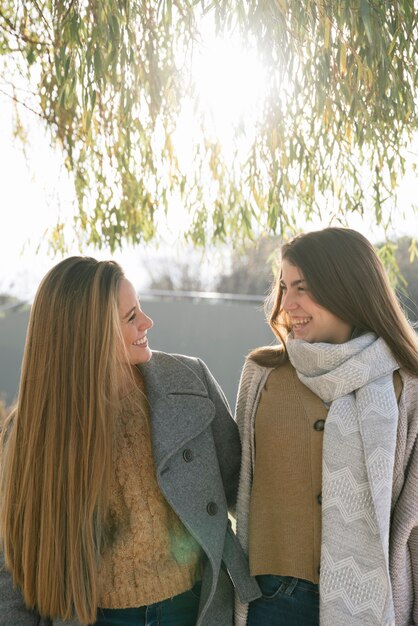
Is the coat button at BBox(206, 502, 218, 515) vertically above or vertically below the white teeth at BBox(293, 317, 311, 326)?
A: below

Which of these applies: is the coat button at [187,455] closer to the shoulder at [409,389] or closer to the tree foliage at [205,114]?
the shoulder at [409,389]

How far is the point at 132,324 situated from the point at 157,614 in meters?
0.71

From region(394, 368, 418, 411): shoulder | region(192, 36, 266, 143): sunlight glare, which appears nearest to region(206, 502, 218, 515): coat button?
region(394, 368, 418, 411): shoulder

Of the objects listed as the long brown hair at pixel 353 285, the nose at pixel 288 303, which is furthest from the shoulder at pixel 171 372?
the long brown hair at pixel 353 285

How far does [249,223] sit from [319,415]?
1590mm

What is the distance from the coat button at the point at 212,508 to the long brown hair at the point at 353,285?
59 centimetres

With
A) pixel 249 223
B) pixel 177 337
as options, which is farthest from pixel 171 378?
pixel 177 337

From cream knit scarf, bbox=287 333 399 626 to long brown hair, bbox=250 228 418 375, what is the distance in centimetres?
6

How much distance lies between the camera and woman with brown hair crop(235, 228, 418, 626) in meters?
2.12

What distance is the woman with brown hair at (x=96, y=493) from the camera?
210 centimetres

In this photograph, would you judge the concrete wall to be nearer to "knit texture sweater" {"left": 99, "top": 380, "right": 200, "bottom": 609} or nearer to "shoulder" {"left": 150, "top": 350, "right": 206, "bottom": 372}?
"shoulder" {"left": 150, "top": 350, "right": 206, "bottom": 372}

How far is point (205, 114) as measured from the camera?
3.28m

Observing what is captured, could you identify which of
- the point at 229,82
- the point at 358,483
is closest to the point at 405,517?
the point at 358,483

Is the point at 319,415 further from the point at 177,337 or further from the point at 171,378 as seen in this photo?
the point at 177,337
